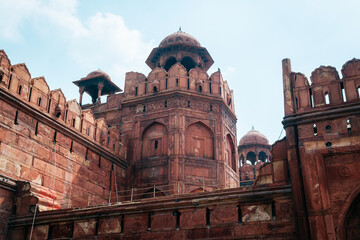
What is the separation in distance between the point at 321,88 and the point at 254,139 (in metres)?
24.3

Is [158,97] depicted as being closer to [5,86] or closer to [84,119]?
[84,119]

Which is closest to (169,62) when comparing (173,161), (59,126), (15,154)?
(173,161)

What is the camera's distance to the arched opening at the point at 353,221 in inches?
452

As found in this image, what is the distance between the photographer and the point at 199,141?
21.5 m

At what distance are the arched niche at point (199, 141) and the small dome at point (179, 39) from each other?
6.01m

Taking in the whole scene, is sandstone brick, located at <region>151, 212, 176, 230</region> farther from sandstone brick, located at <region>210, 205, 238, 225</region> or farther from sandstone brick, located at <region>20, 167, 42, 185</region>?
sandstone brick, located at <region>20, 167, 42, 185</region>

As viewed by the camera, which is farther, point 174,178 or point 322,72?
point 174,178

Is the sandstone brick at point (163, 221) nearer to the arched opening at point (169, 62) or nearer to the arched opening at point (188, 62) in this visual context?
the arched opening at point (169, 62)

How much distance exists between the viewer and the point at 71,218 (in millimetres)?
15016

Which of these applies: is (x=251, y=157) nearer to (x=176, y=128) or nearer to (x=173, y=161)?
(x=176, y=128)

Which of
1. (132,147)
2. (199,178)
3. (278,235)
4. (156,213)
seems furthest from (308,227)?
(132,147)

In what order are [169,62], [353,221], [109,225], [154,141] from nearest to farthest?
[353,221], [109,225], [154,141], [169,62]

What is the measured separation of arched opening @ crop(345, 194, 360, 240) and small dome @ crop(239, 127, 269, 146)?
25.5m

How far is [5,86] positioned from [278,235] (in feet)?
34.0
